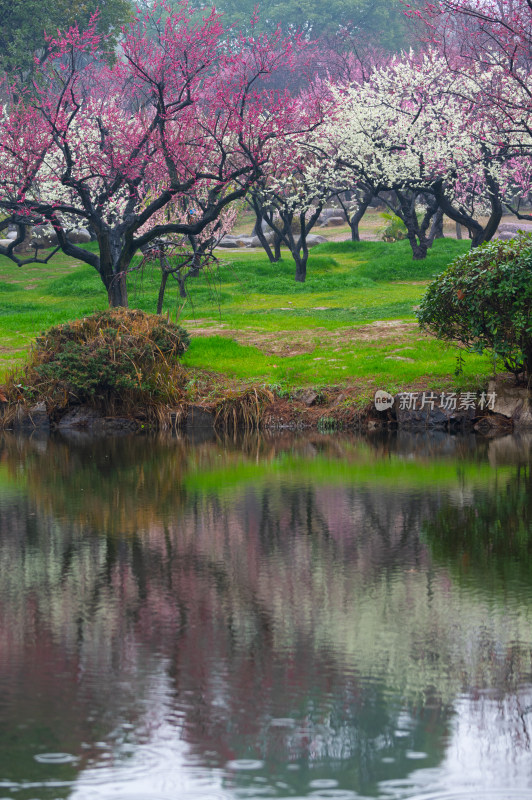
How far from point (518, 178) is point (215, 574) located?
32.6 meters

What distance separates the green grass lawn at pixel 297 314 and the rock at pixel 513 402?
1.56ft

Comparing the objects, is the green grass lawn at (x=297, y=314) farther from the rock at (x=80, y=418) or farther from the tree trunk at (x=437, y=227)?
the rock at (x=80, y=418)

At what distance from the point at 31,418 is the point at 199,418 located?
12.7ft

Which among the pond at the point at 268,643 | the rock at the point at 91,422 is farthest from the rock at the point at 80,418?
the pond at the point at 268,643

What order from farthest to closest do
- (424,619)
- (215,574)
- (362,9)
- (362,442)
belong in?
(362,9) → (362,442) → (215,574) → (424,619)

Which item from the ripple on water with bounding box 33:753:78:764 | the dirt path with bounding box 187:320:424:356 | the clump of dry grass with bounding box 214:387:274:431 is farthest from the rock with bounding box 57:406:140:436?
the ripple on water with bounding box 33:753:78:764

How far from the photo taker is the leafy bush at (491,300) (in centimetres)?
1725

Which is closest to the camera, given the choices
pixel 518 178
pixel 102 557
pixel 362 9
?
pixel 102 557

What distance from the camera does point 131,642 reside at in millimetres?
5965

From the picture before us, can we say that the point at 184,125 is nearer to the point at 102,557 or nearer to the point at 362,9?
the point at 102,557

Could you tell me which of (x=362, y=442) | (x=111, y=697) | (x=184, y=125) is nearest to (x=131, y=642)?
(x=111, y=697)

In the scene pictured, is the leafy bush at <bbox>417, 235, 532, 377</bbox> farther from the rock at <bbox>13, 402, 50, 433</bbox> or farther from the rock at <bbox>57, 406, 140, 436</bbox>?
the rock at <bbox>13, 402, 50, 433</bbox>

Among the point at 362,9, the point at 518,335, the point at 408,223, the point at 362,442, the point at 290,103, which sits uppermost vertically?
the point at 362,9

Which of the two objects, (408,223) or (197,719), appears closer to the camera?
(197,719)
